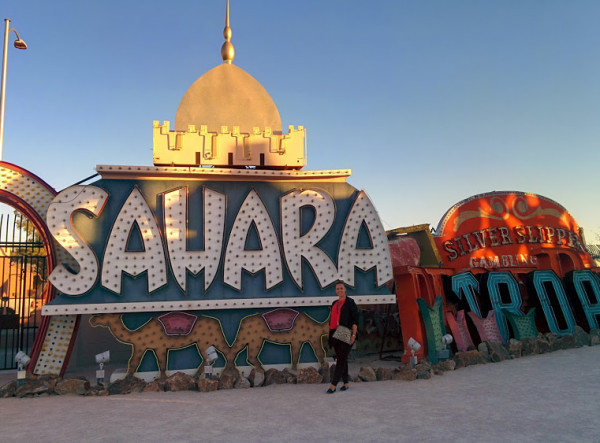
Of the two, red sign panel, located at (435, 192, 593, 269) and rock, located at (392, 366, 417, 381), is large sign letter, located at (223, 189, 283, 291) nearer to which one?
rock, located at (392, 366, 417, 381)

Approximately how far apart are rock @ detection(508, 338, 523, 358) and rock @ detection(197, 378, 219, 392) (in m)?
6.32

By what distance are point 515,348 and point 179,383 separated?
7.01m

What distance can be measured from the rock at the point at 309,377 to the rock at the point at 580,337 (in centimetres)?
701

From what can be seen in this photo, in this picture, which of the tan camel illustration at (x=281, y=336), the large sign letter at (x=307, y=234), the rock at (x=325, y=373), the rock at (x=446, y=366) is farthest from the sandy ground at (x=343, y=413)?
the large sign letter at (x=307, y=234)

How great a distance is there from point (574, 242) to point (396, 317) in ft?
21.8

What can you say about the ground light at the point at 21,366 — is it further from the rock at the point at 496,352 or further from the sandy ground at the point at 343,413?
the rock at the point at 496,352

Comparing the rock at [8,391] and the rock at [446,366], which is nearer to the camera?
the rock at [8,391]

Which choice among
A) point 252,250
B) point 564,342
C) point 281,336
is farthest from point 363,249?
point 564,342

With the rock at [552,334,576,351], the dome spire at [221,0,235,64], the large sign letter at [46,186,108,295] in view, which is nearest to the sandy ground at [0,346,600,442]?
the large sign letter at [46,186,108,295]

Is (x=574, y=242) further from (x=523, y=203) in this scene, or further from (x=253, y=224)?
(x=253, y=224)

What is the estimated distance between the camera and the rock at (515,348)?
1031cm

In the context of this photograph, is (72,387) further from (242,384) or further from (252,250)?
(252,250)

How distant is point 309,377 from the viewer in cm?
823

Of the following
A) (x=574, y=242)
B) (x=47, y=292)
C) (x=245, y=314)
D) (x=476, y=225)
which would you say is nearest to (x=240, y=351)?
(x=245, y=314)
